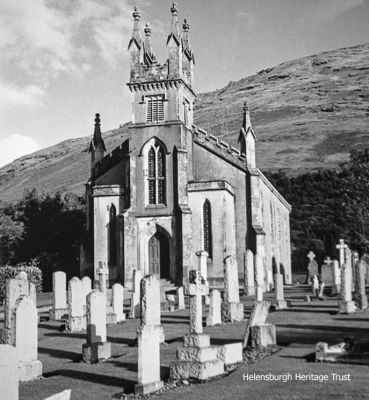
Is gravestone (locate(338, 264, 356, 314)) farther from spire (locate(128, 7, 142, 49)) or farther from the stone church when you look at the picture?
spire (locate(128, 7, 142, 49))

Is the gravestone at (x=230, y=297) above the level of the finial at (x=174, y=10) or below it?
below

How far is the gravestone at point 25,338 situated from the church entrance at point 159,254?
30.1m

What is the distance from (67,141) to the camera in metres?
199

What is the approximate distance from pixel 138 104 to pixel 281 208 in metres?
19.7

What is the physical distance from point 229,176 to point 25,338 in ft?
109

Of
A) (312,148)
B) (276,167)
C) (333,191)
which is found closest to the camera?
(333,191)

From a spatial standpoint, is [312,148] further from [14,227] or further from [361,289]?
[361,289]

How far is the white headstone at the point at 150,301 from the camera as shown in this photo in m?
13.1

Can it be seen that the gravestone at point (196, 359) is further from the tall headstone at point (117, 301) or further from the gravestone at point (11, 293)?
the tall headstone at point (117, 301)

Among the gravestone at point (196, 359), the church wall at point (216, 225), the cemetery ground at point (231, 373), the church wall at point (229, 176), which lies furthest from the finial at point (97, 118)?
the gravestone at point (196, 359)

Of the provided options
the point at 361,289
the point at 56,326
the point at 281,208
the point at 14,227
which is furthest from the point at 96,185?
the point at 361,289

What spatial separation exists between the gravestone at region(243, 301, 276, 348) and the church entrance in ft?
91.2

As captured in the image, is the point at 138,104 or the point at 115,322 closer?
the point at 115,322

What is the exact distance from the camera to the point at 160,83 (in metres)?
46.2
